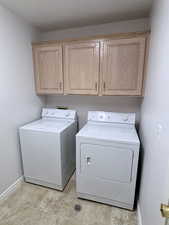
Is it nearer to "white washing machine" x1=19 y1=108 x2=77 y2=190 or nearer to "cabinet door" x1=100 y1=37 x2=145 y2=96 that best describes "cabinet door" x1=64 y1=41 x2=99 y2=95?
"cabinet door" x1=100 y1=37 x2=145 y2=96

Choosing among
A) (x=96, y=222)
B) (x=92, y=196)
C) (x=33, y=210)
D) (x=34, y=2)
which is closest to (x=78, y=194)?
(x=92, y=196)

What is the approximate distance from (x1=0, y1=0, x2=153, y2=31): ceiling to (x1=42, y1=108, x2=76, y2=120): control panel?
1.39 metres

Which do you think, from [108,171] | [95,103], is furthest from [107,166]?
[95,103]

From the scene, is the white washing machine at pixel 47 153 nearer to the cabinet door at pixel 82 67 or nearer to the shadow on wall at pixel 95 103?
the shadow on wall at pixel 95 103

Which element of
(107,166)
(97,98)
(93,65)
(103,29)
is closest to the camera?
(107,166)

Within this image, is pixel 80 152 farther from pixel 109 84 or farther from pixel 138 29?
pixel 138 29

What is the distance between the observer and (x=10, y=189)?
188cm

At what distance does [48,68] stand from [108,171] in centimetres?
173

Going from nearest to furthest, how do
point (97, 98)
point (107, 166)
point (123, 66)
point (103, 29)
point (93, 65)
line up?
point (107, 166)
point (123, 66)
point (93, 65)
point (103, 29)
point (97, 98)

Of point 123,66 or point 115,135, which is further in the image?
point 123,66

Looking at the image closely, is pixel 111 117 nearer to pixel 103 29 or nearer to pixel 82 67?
pixel 82 67

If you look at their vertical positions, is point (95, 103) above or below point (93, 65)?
below

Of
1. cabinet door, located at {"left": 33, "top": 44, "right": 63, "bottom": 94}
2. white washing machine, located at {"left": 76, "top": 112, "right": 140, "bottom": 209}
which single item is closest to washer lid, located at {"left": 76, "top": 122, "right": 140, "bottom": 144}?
white washing machine, located at {"left": 76, "top": 112, "right": 140, "bottom": 209}

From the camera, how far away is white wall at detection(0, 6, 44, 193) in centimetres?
169
